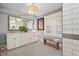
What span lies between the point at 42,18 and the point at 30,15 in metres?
0.23

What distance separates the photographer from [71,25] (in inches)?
40.4

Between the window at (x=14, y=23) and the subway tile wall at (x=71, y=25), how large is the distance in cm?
80

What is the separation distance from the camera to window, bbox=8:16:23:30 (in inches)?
58.7

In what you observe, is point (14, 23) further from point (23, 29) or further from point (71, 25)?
point (71, 25)

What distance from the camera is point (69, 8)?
106 centimetres

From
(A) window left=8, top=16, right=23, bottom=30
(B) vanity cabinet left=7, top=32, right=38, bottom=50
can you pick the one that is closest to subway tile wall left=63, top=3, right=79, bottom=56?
(B) vanity cabinet left=7, top=32, right=38, bottom=50

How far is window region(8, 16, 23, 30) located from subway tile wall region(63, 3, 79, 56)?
80 cm

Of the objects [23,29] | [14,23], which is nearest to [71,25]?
[23,29]

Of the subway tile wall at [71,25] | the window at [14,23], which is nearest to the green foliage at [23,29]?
the window at [14,23]

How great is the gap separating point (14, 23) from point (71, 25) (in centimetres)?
98

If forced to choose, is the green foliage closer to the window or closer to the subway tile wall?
the window

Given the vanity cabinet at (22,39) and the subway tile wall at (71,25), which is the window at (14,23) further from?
the subway tile wall at (71,25)

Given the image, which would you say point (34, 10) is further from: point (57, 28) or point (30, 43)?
point (30, 43)

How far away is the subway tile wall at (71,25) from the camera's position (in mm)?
982
